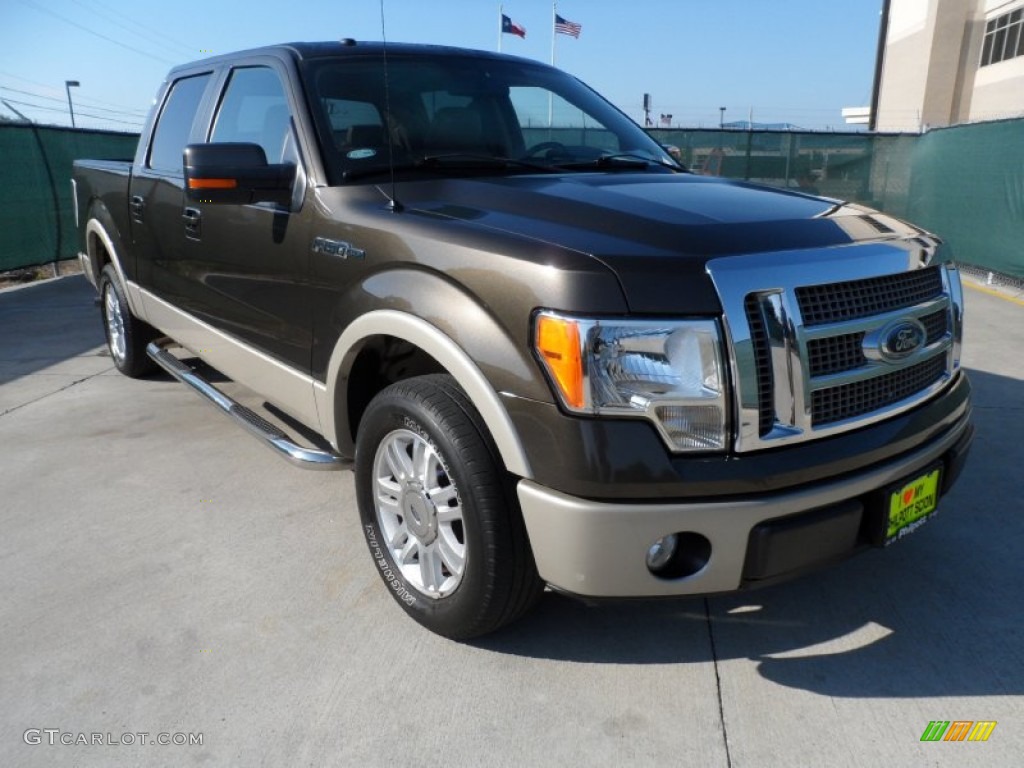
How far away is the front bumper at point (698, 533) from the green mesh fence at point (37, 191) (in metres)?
9.01

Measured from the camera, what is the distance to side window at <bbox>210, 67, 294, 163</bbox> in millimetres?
3226

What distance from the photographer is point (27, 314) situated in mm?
8336

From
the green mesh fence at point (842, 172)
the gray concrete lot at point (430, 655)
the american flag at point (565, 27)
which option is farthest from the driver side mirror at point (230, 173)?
the american flag at point (565, 27)

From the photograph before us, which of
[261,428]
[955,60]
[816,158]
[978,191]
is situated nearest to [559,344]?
[261,428]

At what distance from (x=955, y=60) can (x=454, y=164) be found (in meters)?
39.7

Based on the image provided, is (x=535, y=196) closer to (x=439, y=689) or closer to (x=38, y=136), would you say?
(x=439, y=689)

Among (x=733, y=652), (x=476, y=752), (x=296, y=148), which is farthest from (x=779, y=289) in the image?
(x=296, y=148)

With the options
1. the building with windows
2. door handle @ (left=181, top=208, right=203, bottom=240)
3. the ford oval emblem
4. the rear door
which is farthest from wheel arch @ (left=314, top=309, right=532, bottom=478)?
the building with windows

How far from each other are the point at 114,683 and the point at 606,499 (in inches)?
62.6

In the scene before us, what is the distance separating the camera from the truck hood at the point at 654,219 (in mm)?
2027

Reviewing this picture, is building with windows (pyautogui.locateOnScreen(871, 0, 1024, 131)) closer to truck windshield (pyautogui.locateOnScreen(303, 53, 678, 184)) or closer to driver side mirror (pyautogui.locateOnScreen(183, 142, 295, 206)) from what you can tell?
truck windshield (pyautogui.locateOnScreen(303, 53, 678, 184))

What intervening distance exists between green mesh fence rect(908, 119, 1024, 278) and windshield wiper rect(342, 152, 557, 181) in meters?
7.14

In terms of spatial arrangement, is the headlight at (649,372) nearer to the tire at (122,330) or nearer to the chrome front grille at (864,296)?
the chrome front grille at (864,296)

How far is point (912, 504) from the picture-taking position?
2.38 m
